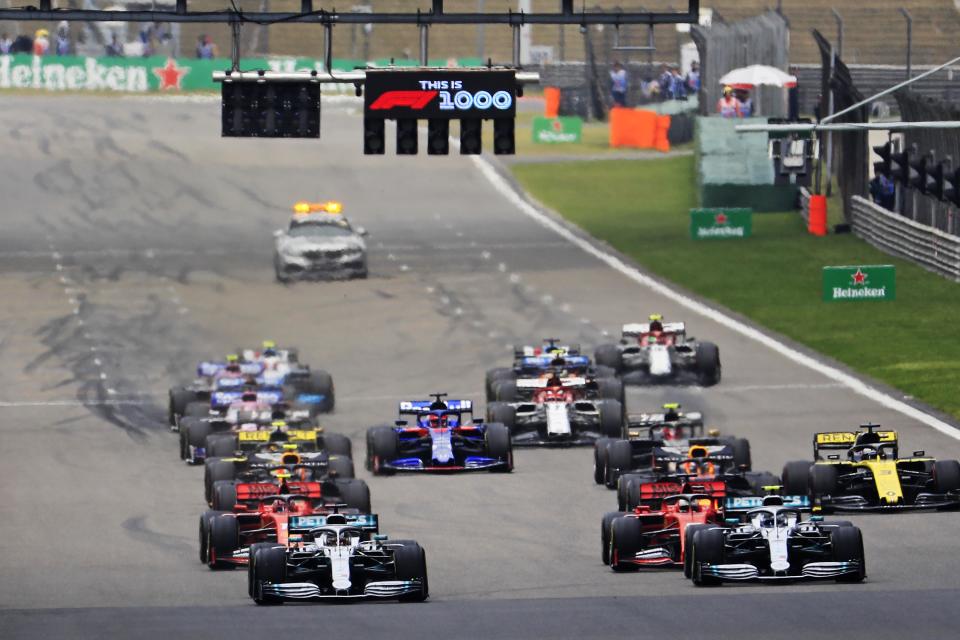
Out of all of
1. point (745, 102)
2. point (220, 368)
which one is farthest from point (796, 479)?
point (745, 102)

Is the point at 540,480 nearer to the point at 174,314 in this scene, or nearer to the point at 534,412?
the point at 534,412

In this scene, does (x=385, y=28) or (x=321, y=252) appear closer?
(x=321, y=252)

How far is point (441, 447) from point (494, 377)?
5292 millimetres

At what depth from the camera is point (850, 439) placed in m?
29.1

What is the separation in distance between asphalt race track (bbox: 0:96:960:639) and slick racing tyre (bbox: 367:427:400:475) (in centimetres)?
49

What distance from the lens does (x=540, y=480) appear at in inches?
1225

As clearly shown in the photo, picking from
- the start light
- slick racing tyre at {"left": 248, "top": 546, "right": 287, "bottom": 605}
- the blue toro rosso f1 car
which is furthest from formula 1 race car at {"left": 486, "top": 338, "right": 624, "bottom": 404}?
the start light

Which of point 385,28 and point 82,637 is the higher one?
point 385,28

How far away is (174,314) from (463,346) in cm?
725

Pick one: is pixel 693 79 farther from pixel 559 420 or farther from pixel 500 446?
pixel 500 446

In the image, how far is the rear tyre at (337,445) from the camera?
31.1 metres

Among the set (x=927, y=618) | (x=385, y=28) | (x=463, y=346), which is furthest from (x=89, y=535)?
(x=385, y=28)

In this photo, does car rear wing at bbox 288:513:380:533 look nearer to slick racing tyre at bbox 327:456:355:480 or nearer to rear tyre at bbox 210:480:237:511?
rear tyre at bbox 210:480:237:511

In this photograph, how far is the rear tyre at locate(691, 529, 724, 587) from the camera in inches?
917
